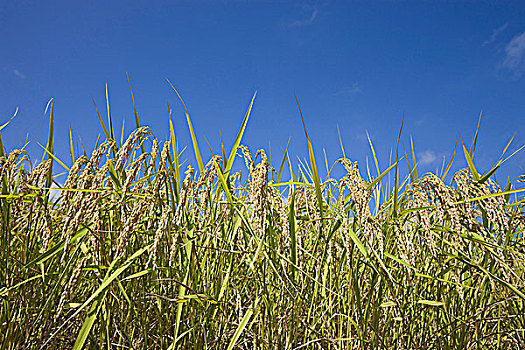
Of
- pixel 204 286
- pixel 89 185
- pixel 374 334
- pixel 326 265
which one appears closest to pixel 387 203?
pixel 326 265

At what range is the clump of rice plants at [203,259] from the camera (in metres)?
1.27

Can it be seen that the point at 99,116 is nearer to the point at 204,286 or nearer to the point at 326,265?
the point at 204,286

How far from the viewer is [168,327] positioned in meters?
1.46

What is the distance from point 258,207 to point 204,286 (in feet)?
1.71

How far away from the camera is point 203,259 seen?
56.1 inches

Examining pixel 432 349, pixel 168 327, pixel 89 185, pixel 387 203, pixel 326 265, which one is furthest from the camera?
pixel 387 203

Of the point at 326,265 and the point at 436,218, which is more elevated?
the point at 436,218

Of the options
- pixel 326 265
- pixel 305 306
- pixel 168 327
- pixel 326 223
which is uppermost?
pixel 326 223

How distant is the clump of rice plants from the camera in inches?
49.9

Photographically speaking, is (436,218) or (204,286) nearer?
(204,286)

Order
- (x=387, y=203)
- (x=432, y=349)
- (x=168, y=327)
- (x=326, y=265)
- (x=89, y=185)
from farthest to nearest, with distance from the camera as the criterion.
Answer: (x=387, y=203), (x=432, y=349), (x=326, y=265), (x=168, y=327), (x=89, y=185)

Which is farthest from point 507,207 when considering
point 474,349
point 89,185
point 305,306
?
point 89,185

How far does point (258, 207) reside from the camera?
3.71 feet

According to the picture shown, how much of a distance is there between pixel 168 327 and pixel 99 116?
857 mm
